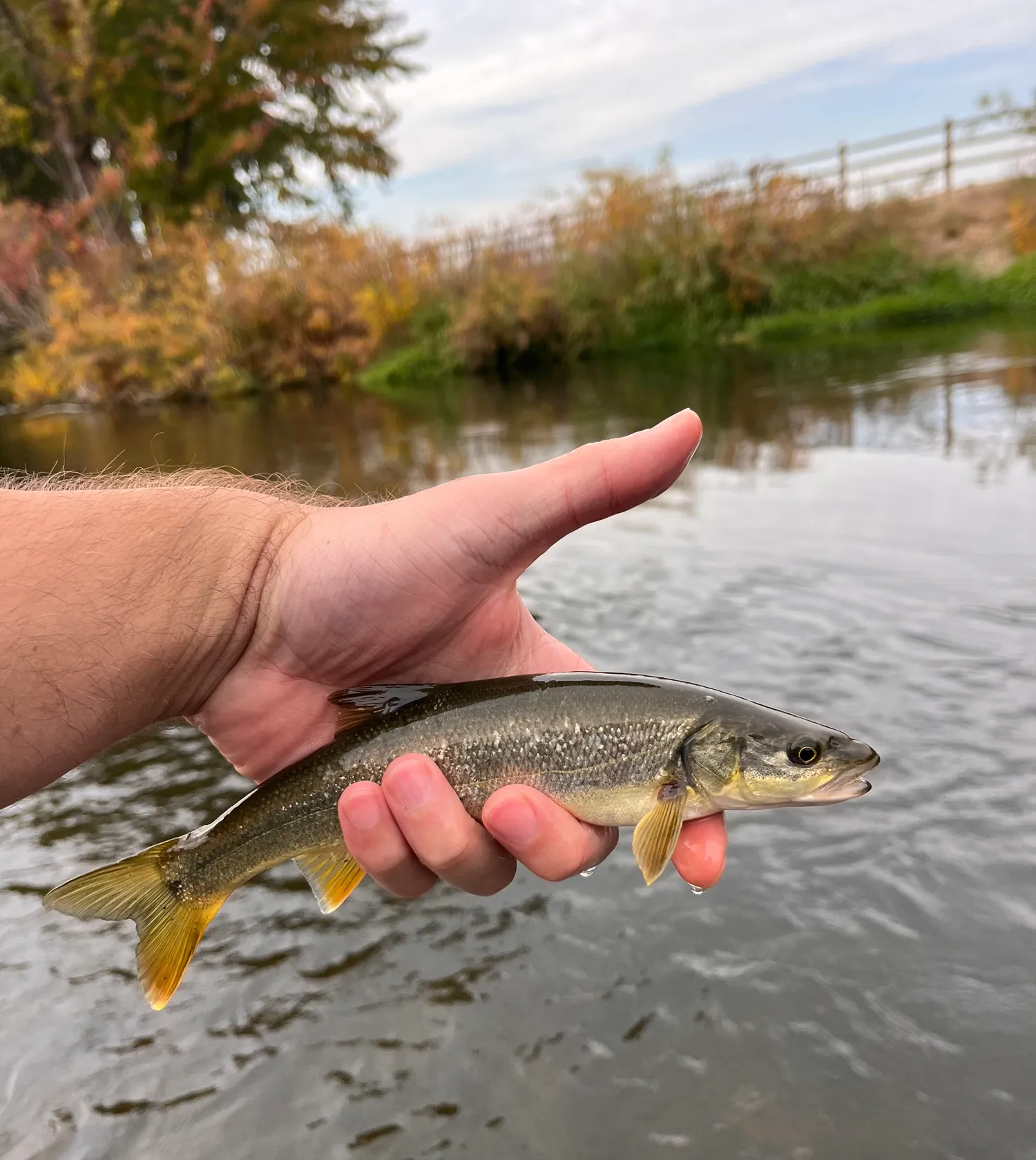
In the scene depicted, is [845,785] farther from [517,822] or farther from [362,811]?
[362,811]

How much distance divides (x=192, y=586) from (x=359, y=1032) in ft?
6.13

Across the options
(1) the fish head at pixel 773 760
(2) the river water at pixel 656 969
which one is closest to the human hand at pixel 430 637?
(1) the fish head at pixel 773 760

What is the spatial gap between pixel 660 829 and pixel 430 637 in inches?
44.1

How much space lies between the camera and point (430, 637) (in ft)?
11.0

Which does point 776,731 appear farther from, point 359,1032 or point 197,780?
point 197,780

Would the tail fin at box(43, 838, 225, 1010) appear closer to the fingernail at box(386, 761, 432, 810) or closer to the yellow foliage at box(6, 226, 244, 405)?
the fingernail at box(386, 761, 432, 810)

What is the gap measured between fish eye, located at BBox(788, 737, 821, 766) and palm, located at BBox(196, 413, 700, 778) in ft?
3.02

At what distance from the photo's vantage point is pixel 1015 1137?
9.17ft

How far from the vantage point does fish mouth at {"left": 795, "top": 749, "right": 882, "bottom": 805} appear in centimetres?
269

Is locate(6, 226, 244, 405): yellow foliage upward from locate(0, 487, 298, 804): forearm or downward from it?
upward

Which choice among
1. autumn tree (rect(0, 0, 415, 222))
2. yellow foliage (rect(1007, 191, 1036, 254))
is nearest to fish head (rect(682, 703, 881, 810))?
yellow foliage (rect(1007, 191, 1036, 254))

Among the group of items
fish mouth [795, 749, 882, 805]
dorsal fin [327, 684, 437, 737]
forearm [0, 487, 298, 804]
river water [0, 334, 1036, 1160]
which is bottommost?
river water [0, 334, 1036, 1160]

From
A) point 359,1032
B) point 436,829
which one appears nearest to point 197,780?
point 359,1032

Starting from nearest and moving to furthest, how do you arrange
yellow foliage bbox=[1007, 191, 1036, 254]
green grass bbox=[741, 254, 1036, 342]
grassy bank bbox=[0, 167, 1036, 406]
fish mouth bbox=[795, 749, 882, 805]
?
1. fish mouth bbox=[795, 749, 882, 805]
2. green grass bbox=[741, 254, 1036, 342]
3. grassy bank bbox=[0, 167, 1036, 406]
4. yellow foliage bbox=[1007, 191, 1036, 254]
